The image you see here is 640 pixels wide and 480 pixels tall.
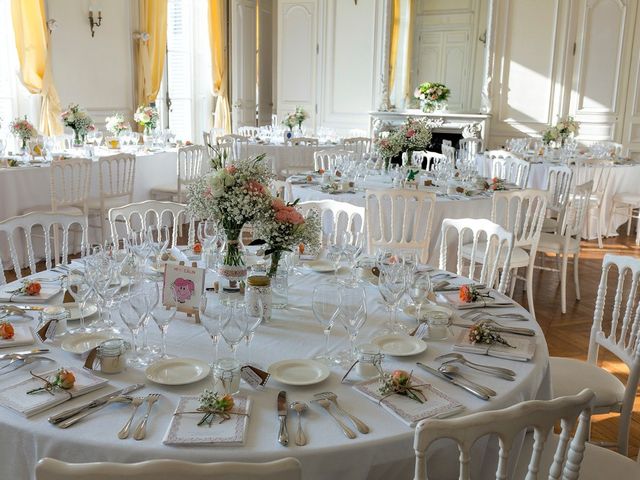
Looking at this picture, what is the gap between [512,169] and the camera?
268 inches

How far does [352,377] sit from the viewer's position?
5.96 ft

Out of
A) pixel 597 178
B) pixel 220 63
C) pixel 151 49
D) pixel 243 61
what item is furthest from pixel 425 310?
pixel 243 61

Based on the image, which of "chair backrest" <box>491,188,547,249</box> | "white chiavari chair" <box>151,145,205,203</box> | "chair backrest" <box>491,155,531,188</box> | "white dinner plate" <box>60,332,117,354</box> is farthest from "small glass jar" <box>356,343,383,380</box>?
"white chiavari chair" <box>151,145,205,203</box>

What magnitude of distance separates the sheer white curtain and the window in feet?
8.11

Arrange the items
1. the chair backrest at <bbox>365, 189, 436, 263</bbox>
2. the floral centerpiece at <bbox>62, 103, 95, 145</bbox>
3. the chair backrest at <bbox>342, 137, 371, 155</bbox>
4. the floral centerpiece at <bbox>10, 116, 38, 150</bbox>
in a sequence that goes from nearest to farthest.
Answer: the chair backrest at <bbox>365, 189, 436, 263</bbox> < the floral centerpiece at <bbox>10, 116, 38, 150</bbox> < the floral centerpiece at <bbox>62, 103, 95, 145</bbox> < the chair backrest at <bbox>342, 137, 371, 155</bbox>

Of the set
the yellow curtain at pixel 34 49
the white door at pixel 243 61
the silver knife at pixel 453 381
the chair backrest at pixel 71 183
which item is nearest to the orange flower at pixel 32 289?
the silver knife at pixel 453 381

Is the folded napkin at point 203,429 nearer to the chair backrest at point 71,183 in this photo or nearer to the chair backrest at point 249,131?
the chair backrest at point 71,183

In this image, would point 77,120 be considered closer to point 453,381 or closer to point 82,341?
point 82,341

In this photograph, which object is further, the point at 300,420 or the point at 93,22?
the point at 93,22

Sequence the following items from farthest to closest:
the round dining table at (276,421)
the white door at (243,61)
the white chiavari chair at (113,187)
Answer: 1. the white door at (243,61)
2. the white chiavari chair at (113,187)
3. the round dining table at (276,421)

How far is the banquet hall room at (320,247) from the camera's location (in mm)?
1517

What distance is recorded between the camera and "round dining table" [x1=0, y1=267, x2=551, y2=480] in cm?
143

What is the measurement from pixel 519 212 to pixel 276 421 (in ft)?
10.7

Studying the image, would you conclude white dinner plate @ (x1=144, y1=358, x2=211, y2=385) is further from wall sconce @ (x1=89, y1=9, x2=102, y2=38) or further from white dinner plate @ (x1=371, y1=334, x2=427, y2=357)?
wall sconce @ (x1=89, y1=9, x2=102, y2=38)
